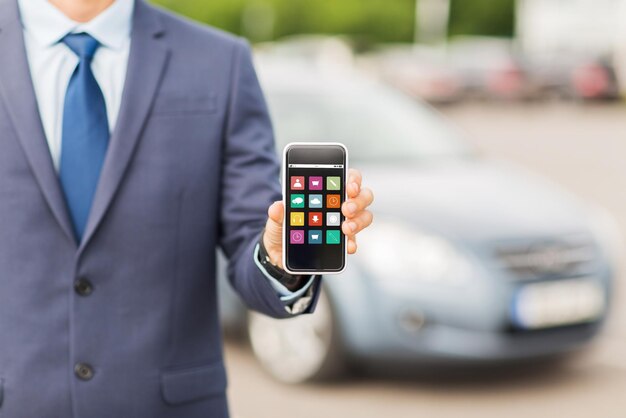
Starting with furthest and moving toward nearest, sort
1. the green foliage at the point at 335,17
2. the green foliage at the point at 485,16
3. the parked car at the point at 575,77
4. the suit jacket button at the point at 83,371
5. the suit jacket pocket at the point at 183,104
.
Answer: the green foliage at the point at 485,16 → the green foliage at the point at 335,17 → the parked car at the point at 575,77 → the suit jacket pocket at the point at 183,104 → the suit jacket button at the point at 83,371

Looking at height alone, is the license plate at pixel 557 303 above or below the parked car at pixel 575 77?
below

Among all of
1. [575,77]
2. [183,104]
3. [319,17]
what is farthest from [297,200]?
[319,17]

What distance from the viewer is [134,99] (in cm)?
214

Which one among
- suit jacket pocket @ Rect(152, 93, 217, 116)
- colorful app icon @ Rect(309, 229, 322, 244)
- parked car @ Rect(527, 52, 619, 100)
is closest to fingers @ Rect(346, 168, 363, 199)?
colorful app icon @ Rect(309, 229, 322, 244)

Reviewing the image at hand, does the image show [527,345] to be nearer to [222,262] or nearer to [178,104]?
[222,262]

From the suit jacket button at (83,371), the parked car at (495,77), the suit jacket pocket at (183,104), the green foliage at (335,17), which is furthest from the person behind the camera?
the green foliage at (335,17)

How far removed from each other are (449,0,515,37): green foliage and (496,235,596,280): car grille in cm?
5443

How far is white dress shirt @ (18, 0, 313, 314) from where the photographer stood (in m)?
2.12

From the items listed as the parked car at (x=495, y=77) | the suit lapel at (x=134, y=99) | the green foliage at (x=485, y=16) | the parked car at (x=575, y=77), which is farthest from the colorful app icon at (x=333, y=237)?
the green foliage at (x=485, y=16)

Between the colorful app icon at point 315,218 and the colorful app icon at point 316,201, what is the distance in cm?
1

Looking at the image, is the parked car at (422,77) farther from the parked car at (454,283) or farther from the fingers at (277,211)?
the fingers at (277,211)

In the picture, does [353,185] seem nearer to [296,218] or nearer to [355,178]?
[355,178]

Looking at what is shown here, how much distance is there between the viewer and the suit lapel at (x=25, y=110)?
6.64ft

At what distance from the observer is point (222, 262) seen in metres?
5.31
